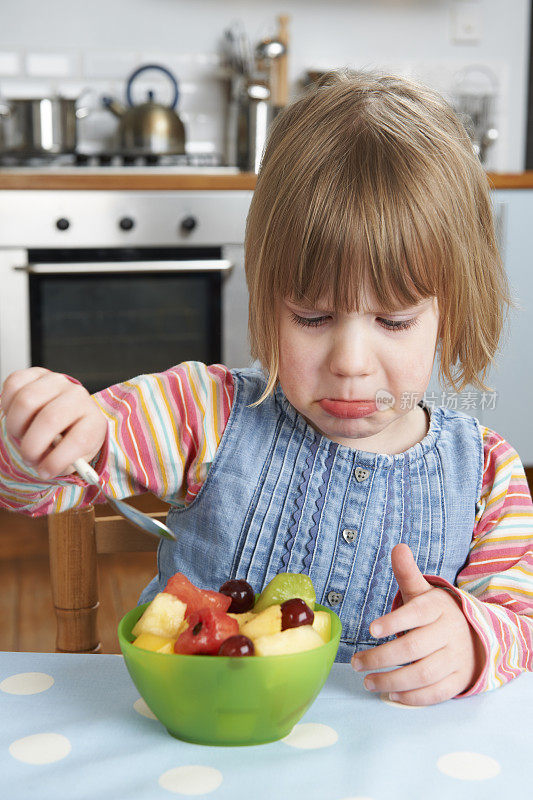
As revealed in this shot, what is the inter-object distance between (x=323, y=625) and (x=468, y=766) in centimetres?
11

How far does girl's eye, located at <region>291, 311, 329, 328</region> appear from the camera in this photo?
2.41 ft

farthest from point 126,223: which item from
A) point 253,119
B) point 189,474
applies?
point 189,474

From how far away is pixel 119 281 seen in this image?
7.47ft

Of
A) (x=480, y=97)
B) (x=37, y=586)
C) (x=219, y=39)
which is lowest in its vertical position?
(x=37, y=586)

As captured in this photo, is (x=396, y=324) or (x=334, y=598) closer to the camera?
(x=396, y=324)

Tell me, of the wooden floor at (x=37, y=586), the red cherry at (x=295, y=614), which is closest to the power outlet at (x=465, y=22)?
the wooden floor at (x=37, y=586)

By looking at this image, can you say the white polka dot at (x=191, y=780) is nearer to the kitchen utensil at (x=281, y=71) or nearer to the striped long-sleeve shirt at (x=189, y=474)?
the striped long-sleeve shirt at (x=189, y=474)

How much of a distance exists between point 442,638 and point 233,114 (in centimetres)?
250

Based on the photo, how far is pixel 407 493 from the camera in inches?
34.6

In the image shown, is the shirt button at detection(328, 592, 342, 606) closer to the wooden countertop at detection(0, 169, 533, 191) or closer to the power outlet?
the wooden countertop at detection(0, 169, 533, 191)

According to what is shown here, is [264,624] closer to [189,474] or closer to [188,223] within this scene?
[189,474]

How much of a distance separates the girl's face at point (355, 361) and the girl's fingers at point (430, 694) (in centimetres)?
24

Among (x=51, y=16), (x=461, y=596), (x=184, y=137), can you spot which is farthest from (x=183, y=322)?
(x=461, y=596)

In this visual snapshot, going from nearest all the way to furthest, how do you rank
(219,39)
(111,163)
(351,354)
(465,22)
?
(351,354) < (111,163) < (219,39) < (465,22)
